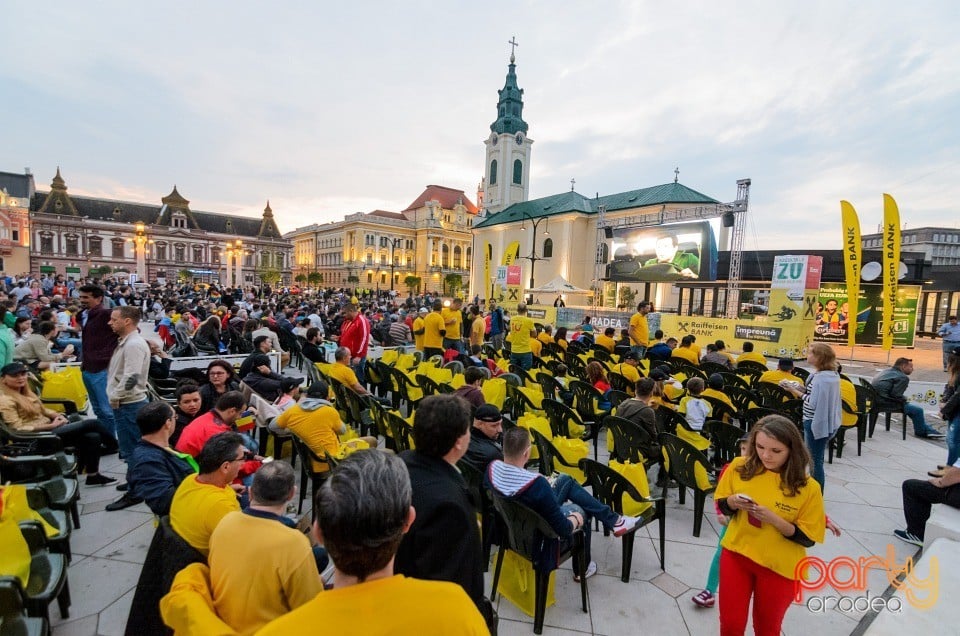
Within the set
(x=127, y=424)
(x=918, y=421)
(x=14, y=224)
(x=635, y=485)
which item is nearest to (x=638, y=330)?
(x=918, y=421)

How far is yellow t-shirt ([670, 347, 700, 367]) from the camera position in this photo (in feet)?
27.1

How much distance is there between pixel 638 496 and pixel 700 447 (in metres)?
1.61

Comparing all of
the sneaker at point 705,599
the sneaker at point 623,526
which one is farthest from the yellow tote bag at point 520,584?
the sneaker at point 705,599

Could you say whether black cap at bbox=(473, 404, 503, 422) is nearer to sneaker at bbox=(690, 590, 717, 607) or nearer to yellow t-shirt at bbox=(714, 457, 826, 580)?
yellow t-shirt at bbox=(714, 457, 826, 580)

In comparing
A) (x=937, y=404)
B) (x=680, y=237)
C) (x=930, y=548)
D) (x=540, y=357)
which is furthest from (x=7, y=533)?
(x=680, y=237)

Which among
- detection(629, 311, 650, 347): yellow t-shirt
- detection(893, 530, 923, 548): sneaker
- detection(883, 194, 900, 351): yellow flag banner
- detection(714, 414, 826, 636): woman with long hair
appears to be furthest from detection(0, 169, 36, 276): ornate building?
detection(883, 194, 900, 351): yellow flag banner

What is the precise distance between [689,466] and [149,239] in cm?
7368

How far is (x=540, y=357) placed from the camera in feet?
30.7

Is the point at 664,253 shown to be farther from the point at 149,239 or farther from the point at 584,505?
the point at 149,239

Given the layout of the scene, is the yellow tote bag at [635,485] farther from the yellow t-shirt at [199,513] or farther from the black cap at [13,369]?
the black cap at [13,369]

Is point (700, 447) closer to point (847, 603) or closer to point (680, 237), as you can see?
point (847, 603)

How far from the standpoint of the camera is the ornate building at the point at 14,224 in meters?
44.2

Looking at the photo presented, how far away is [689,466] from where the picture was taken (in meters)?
3.91

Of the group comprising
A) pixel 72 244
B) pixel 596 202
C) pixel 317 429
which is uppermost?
pixel 596 202
